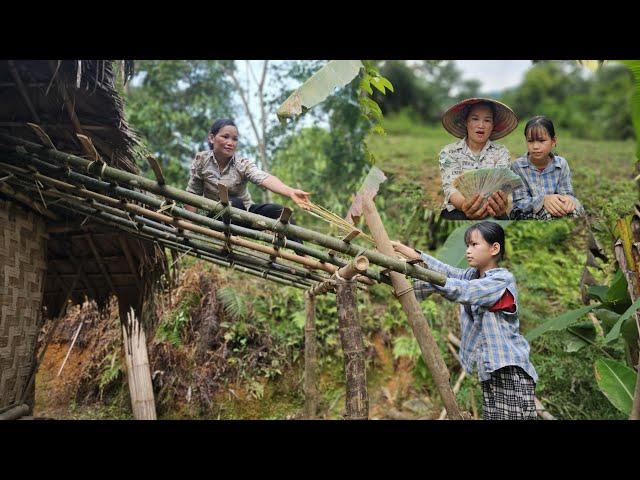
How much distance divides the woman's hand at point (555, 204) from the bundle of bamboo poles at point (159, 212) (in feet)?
2.59

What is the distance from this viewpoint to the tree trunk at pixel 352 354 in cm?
223

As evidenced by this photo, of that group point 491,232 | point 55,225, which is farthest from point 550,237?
point 55,225

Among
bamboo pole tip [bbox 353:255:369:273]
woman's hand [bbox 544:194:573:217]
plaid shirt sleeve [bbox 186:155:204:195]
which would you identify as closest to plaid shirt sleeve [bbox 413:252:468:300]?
bamboo pole tip [bbox 353:255:369:273]

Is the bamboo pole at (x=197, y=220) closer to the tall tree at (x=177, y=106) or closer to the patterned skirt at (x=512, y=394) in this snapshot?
the patterned skirt at (x=512, y=394)

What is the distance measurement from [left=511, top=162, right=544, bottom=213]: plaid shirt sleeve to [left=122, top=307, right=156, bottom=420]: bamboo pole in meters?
3.23

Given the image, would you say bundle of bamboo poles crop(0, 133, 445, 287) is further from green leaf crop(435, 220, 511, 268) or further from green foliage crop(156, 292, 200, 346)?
green foliage crop(156, 292, 200, 346)

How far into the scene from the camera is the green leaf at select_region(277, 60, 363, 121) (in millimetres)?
2385

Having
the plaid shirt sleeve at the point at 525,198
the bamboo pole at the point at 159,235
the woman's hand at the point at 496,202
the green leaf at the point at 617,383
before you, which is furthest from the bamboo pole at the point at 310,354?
the green leaf at the point at 617,383

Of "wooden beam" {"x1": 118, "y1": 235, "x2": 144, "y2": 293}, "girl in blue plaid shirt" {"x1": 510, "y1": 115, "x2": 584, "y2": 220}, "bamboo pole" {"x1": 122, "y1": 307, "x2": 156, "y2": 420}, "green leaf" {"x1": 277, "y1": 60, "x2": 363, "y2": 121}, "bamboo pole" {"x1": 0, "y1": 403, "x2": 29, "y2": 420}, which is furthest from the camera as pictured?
"bamboo pole" {"x1": 122, "y1": 307, "x2": 156, "y2": 420}

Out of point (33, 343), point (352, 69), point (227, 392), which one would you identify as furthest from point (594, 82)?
point (33, 343)

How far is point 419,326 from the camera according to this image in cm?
225

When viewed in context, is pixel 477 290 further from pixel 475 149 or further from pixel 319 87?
pixel 319 87
